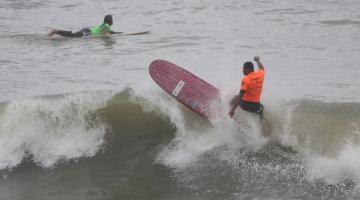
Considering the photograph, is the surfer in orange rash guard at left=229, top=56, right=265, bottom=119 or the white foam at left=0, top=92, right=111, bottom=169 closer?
the surfer in orange rash guard at left=229, top=56, right=265, bottom=119

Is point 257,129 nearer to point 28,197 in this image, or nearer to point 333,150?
point 333,150

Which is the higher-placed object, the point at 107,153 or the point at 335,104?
the point at 335,104

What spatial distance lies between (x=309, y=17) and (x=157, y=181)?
53.8 feet

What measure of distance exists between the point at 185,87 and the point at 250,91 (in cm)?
140

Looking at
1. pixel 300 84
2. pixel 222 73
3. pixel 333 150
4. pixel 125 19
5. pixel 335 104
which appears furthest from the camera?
pixel 125 19

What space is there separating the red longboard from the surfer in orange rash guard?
0.65 m

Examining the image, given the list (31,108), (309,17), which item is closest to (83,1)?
(309,17)

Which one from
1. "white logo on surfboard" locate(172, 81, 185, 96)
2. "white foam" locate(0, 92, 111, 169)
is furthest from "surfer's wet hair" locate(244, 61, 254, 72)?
"white foam" locate(0, 92, 111, 169)

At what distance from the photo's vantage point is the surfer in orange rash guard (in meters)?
8.47

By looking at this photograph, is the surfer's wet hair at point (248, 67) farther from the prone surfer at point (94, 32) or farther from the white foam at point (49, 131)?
the prone surfer at point (94, 32)

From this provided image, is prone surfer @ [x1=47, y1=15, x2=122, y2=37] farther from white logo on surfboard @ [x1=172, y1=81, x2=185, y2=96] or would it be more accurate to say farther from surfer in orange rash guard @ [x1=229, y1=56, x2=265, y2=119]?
surfer in orange rash guard @ [x1=229, y1=56, x2=265, y2=119]

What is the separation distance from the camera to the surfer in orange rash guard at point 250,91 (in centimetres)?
847

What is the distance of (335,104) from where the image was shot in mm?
10086

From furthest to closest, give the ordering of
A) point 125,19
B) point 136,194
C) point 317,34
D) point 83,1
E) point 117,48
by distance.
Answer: point 83,1
point 125,19
point 317,34
point 117,48
point 136,194
